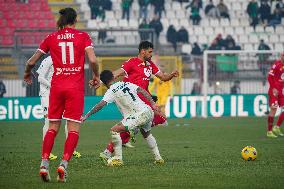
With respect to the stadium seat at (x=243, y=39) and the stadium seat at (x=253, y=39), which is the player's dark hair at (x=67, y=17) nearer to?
the stadium seat at (x=243, y=39)

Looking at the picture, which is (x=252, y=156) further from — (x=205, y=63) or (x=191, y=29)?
(x=191, y=29)

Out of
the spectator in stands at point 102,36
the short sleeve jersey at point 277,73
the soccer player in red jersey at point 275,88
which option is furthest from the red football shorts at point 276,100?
the spectator in stands at point 102,36

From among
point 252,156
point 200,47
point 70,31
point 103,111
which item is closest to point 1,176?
point 70,31

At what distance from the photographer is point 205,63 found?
116ft

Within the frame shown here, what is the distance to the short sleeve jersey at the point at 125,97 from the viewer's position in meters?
14.6

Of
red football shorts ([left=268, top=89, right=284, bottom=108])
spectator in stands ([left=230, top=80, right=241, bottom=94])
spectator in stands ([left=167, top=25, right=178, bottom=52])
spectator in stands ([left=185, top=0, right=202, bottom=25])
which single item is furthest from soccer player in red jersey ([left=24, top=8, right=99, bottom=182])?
spectator in stands ([left=185, top=0, right=202, bottom=25])

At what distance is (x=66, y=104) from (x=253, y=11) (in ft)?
104

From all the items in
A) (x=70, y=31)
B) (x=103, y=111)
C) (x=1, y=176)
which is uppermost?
(x=70, y=31)

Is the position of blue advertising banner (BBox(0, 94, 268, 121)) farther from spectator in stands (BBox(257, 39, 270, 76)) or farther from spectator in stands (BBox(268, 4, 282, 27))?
spectator in stands (BBox(268, 4, 282, 27))

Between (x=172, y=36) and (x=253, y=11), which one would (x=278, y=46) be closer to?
(x=253, y=11)

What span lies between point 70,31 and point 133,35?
2545cm

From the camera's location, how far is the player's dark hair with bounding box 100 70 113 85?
14628 mm

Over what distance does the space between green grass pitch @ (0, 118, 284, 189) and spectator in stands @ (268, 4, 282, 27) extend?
17.3 meters

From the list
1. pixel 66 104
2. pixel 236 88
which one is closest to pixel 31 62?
pixel 66 104
